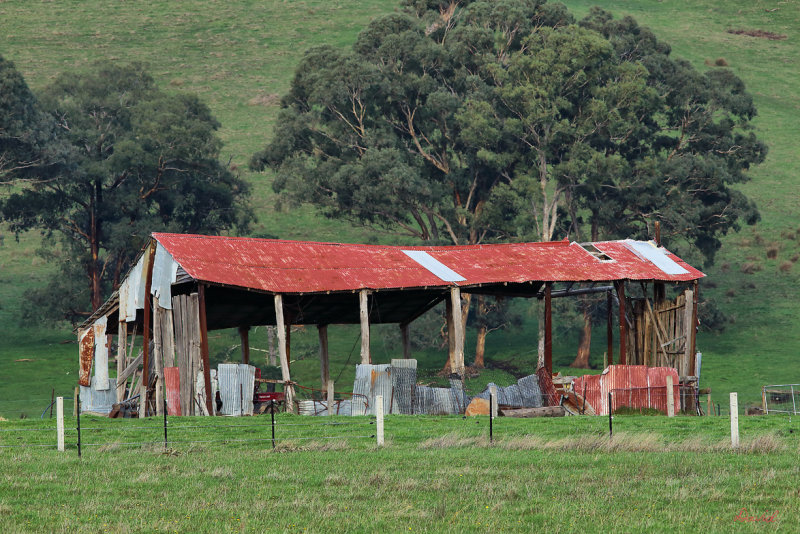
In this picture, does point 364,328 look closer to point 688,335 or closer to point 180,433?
point 180,433

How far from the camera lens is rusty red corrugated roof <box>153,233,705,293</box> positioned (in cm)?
3431

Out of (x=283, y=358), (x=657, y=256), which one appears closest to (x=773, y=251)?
(x=657, y=256)

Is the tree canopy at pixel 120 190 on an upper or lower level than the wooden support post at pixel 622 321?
upper

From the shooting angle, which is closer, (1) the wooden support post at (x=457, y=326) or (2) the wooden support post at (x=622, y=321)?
(1) the wooden support post at (x=457, y=326)

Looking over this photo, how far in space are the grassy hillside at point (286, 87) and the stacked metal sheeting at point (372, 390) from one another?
54.2ft

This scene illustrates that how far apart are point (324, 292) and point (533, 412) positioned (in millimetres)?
7356

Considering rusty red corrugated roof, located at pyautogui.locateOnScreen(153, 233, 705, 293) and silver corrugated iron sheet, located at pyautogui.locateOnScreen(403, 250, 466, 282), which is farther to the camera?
silver corrugated iron sheet, located at pyautogui.locateOnScreen(403, 250, 466, 282)

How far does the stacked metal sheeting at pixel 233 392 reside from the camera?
108ft

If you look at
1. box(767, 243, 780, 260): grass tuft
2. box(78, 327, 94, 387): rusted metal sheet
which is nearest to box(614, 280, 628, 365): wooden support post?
box(78, 327, 94, 387): rusted metal sheet

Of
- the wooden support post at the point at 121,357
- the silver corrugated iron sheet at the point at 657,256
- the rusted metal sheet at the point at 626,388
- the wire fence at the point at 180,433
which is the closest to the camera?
the wire fence at the point at 180,433

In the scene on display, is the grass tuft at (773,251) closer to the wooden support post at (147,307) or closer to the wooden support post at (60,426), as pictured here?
the wooden support post at (147,307)

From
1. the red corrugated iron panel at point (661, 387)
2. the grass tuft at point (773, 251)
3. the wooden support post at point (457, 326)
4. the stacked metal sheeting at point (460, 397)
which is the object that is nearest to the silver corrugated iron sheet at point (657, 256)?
the red corrugated iron panel at point (661, 387)

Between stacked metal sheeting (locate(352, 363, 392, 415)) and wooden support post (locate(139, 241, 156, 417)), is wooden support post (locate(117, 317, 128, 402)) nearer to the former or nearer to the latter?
wooden support post (locate(139, 241, 156, 417))

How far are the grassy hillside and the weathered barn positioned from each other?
10135mm
